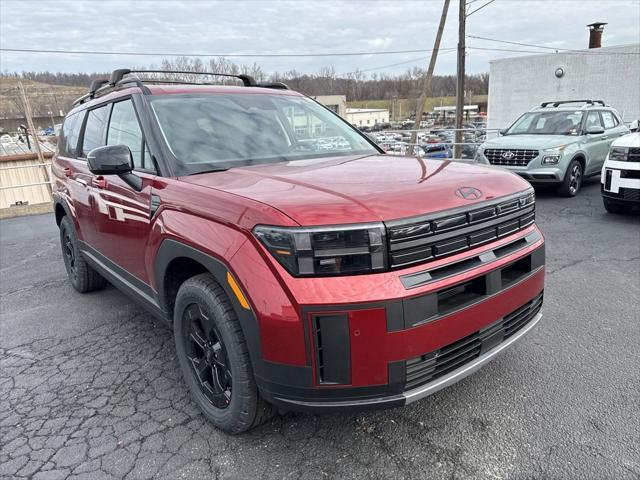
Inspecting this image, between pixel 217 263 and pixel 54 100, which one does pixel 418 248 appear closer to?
pixel 217 263

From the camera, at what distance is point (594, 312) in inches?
145

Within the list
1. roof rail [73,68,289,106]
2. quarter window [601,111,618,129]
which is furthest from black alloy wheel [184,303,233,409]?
quarter window [601,111,618,129]

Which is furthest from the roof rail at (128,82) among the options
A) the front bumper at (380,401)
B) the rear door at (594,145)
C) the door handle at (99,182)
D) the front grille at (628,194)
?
the rear door at (594,145)

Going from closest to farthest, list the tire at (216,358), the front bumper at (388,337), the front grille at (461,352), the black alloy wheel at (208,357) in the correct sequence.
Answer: the front bumper at (388,337), the front grille at (461,352), the tire at (216,358), the black alloy wheel at (208,357)

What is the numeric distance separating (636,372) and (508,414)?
1008 millimetres

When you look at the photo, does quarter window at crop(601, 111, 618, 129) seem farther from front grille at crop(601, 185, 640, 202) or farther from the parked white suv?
front grille at crop(601, 185, 640, 202)

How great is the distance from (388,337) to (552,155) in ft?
25.2

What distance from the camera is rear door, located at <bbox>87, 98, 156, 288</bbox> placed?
2742 mm

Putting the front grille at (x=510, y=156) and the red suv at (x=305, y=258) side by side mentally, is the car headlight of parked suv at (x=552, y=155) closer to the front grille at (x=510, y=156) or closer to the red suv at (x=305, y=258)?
the front grille at (x=510, y=156)

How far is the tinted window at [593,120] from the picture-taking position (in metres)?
8.99

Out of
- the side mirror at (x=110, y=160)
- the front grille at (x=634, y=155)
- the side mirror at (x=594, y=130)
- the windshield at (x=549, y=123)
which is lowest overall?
the front grille at (x=634, y=155)

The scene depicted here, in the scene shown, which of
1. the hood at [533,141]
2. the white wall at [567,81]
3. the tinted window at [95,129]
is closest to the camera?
the tinted window at [95,129]

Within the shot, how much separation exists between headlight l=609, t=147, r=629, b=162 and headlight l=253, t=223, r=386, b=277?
593 cm

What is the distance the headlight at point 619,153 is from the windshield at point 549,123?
2695 millimetres
